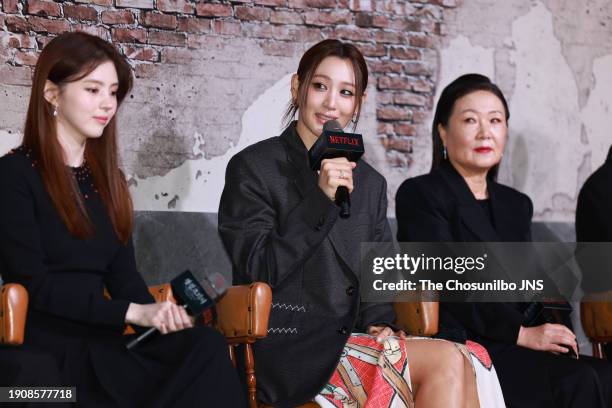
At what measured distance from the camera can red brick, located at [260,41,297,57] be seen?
14.4ft

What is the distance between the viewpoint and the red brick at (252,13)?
4336 mm

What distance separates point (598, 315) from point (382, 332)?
3.35 feet

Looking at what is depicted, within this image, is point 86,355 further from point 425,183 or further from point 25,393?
point 425,183

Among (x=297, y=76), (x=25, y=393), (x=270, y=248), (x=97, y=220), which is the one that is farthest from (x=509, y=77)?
(x=25, y=393)

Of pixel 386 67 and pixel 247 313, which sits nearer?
pixel 247 313

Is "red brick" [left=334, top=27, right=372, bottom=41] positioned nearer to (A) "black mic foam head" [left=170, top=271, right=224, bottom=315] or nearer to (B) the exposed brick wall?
(B) the exposed brick wall

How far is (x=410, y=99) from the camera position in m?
4.76

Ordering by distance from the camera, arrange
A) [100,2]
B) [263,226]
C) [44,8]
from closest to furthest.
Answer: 1. [263,226]
2. [44,8]
3. [100,2]

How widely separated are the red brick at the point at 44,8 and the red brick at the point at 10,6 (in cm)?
5

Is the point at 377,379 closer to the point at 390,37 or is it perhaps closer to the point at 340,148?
the point at 340,148

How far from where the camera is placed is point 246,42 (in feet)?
14.3

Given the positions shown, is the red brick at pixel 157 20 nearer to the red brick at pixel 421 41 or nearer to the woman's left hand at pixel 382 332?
the red brick at pixel 421 41

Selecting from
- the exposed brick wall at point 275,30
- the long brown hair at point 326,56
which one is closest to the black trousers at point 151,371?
the long brown hair at point 326,56

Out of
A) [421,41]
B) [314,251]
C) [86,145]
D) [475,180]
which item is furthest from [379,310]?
[421,41]
